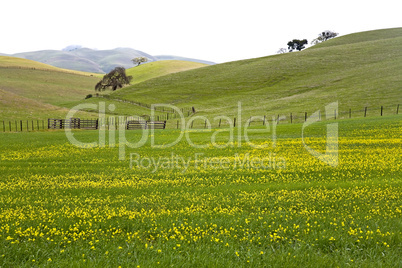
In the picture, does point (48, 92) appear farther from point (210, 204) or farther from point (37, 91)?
point (210, 204)

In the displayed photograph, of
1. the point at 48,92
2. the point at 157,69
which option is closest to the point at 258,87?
the point at 48,92

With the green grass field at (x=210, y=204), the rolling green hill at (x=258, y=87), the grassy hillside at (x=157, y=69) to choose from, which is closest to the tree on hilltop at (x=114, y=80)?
the rolling green hill at (x=258, y=87)

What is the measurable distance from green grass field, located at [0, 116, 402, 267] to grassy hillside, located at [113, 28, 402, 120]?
44.4 m

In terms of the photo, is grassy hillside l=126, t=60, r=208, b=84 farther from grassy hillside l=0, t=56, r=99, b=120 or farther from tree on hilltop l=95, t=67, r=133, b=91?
tree on hilltop l=95, t=67, r=133, b=91

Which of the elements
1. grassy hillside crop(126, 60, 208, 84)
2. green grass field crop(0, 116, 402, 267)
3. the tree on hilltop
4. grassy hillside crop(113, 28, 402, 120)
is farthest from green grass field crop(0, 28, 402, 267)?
grassy hillside crop(126, 60, 208, 84)

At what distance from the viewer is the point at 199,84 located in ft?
349

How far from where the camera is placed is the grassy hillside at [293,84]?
6388cm

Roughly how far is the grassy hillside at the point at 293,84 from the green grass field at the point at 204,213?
146ft

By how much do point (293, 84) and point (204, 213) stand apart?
85164 millimetres

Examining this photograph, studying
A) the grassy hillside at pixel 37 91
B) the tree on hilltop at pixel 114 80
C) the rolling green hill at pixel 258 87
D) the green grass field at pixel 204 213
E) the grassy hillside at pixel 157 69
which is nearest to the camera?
the green grass field at pixel 204 213

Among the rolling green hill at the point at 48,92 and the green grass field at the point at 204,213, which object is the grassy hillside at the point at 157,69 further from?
the green grass field at the point at 204,213

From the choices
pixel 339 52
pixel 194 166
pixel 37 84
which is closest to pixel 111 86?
pixel 37 84

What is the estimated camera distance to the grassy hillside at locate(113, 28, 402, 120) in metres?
63.9

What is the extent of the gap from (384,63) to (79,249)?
97.5 meters
